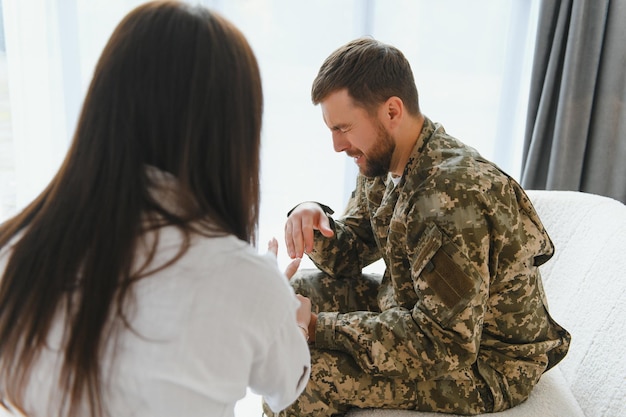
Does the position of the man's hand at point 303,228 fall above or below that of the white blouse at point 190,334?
below

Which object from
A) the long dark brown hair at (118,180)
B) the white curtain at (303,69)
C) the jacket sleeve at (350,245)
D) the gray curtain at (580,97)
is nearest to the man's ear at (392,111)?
the jacket sleeve at (350,245)

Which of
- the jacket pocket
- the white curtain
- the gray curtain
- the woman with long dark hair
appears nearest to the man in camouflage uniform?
the jacket pocket

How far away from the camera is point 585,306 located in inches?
58.4

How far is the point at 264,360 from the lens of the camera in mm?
761

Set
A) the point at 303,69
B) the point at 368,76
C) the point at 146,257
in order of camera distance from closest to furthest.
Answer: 1. the point at 146,257
2. the point at 368,76
3. the point at 303,69

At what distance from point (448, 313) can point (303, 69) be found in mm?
1650

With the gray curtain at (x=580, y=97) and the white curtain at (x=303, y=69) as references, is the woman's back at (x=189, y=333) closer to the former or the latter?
the white curtain at (x=303, y=69)

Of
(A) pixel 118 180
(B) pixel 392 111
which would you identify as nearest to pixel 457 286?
(B) pixel 392 111

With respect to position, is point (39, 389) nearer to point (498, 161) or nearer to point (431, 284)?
point (431, 284)

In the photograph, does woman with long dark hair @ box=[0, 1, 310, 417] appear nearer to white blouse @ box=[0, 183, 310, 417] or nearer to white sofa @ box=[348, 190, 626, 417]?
white blouse @ box=[0, 183, 310, 417]

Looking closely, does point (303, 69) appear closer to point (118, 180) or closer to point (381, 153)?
point (381, 153)

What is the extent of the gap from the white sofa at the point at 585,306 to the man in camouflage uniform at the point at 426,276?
77 millimetres

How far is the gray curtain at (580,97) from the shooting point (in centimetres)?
220

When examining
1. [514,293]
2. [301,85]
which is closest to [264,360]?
[514,293]
